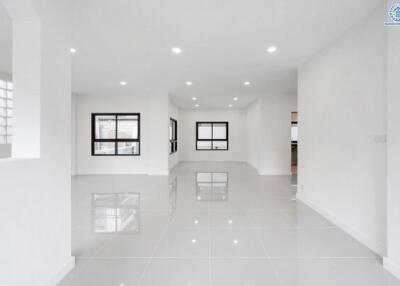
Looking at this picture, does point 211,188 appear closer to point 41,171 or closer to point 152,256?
point 152,256

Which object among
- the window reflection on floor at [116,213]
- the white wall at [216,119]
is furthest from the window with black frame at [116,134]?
the white wall at [216,119]

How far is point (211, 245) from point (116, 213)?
1887mm

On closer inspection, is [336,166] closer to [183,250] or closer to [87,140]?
[183,250]

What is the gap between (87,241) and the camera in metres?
2.69

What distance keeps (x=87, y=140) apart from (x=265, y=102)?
6.42 meters

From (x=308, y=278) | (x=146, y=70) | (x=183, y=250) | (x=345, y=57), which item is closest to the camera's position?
(x=308, y=278)

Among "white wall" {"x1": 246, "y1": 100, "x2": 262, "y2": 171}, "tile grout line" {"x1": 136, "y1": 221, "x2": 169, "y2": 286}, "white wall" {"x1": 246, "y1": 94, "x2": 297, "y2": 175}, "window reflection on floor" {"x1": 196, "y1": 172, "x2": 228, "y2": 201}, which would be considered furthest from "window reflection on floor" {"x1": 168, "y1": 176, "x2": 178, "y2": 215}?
"white wall" {"x1": 246, "y1": 100, "x2": 262, "y2": 171}

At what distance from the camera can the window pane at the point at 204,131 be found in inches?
443

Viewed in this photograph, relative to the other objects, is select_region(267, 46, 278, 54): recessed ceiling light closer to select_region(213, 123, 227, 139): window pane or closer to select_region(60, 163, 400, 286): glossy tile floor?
select_region(60, 163, 400, 286): glossy tile floor

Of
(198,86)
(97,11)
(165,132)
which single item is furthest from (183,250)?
(165,132)

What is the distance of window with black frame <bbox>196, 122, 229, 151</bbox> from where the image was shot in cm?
1125

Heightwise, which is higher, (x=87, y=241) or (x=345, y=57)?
(x=345, y=57)

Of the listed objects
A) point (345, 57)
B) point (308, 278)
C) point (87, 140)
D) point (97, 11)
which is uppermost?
point (97, 11)

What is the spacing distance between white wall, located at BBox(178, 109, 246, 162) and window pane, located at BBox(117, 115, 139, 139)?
3.56 metres
